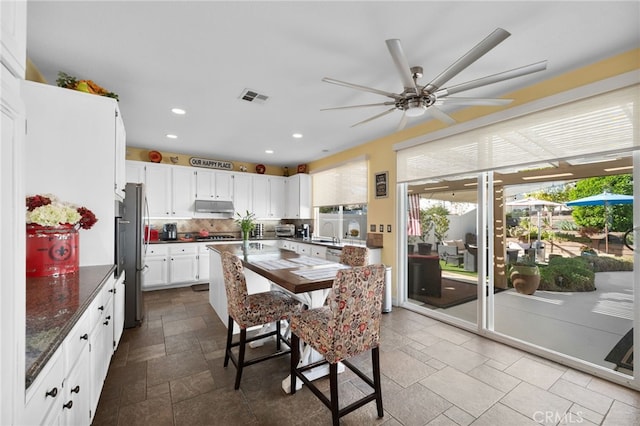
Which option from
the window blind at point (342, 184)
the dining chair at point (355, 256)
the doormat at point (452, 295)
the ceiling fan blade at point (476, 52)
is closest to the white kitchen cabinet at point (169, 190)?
the window blind at point (342, 184)

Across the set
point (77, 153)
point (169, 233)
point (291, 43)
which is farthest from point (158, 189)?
point (291, 43)

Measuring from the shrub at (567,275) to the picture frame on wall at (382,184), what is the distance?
2.14m

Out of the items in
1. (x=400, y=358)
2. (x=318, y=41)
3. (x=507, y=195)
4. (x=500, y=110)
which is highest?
(x=318, y=41)

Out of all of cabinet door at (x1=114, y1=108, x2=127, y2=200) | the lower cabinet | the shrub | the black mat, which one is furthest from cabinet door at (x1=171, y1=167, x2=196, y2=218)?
the black mat

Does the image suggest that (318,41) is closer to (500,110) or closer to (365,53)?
(365,53)

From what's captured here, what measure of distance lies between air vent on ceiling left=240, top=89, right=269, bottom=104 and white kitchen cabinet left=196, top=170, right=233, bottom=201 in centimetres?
312

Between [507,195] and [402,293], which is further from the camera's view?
[402,293]

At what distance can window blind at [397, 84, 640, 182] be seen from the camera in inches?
87.8

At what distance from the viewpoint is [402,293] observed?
13.7 feet

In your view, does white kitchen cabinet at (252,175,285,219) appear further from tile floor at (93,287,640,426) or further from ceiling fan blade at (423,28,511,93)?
ceiling fan blade at (423,28,511,93)

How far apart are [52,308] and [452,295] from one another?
13.4 ft

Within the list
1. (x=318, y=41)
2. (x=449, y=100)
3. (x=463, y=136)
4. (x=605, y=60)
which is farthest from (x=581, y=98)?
(x=318, y=41)

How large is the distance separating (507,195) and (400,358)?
214 cm

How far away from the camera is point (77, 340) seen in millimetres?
1384
